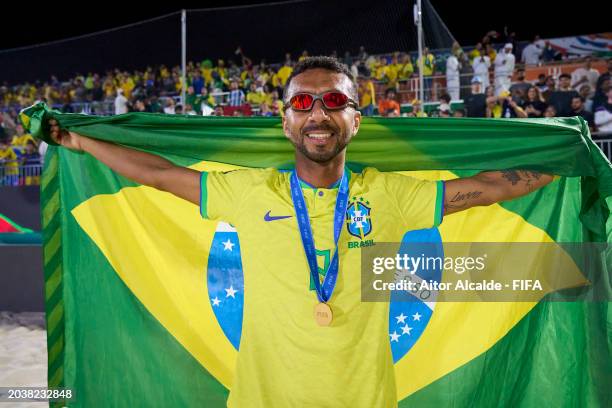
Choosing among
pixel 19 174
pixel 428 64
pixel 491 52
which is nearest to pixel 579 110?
pixel 428 64

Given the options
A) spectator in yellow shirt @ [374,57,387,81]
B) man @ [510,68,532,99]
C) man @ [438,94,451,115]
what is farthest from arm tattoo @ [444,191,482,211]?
man @ [510,68,532,99]

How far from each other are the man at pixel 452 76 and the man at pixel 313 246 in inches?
258

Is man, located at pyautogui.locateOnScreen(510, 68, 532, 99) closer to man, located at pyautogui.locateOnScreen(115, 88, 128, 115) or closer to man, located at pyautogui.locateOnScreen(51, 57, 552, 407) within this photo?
man, located at pyautogui.locateOnScreen(51, 57, 552, 407)

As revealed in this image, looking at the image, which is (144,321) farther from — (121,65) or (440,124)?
(121,65)

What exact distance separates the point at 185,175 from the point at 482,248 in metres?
1.62

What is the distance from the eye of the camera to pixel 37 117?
2592 mm

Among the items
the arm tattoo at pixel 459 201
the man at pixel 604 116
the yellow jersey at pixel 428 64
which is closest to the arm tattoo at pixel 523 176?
the arm tattoo at pixel 459 201

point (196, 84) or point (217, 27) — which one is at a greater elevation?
point (217, 27)

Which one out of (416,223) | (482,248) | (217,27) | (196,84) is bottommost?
(482,248)

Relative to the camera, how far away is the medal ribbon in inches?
84.4

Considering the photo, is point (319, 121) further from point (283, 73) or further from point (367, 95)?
point (283, 73)

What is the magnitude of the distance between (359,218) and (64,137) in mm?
1571

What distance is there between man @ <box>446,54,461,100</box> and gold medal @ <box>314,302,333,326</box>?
7.03 meters

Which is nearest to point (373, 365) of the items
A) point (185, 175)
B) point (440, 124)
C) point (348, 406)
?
point (348, 406)
